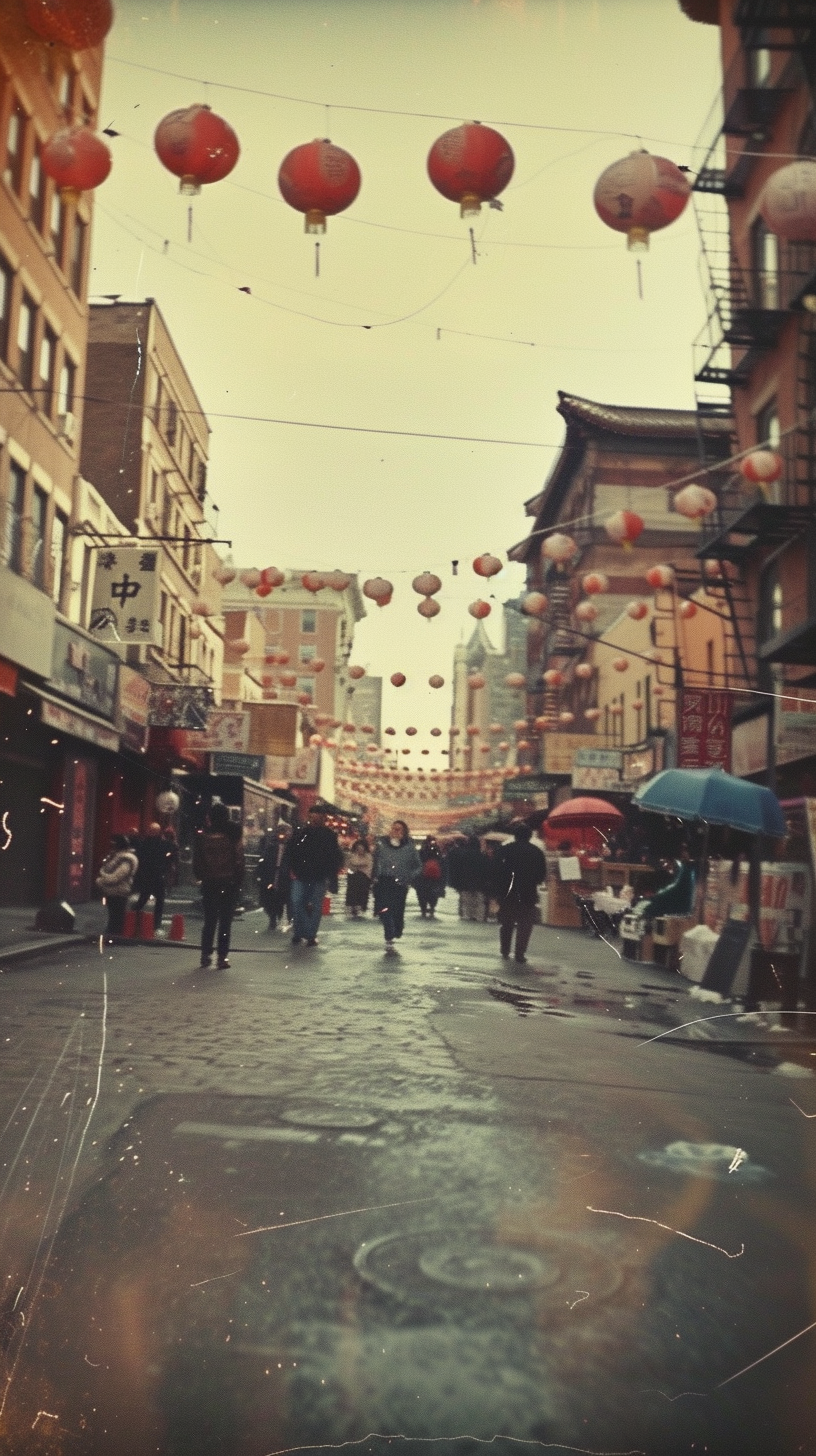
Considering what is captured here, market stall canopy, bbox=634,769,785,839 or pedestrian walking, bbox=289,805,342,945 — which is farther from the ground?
market stall canopy, bbox=634,769,785,839

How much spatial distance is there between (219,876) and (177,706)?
778 inches

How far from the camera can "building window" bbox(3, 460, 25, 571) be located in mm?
21641

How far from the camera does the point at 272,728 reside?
51.3 metres

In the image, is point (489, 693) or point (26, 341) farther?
point (489, 693)

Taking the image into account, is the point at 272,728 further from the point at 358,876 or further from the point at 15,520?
the point at 15,520

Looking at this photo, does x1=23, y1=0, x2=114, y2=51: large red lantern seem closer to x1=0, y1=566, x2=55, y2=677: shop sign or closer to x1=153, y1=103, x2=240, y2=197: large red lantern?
x1=153, y1=103, x2=240, y2=197: large red lantern

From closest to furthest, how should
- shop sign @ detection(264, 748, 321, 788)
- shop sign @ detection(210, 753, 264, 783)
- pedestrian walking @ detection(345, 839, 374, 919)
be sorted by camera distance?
pedestrian walking @ detection(345, 839, 374, 919) → shop sign @ detection(210, 753, 264, 783) → shop sign @ detection(264, 748, 321, 788)

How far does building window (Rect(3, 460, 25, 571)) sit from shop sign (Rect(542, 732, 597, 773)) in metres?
25.5

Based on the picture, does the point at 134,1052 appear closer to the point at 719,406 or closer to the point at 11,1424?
the point at 11,1424

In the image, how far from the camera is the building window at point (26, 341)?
2206 cm

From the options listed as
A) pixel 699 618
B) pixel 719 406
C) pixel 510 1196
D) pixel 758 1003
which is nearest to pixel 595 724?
pixel 699 618

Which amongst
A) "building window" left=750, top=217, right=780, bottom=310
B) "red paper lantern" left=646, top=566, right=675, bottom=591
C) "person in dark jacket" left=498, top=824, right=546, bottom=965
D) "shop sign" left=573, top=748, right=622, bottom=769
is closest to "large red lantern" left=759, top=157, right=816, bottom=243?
"person in dark jacket" left=498, top=824, right=546, bottom=965

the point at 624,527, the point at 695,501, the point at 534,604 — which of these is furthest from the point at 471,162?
the point at 534,604

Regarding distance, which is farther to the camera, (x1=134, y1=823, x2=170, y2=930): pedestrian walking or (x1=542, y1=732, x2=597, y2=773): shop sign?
(x1=542, y1=732, x2=597, y2=773): shop sign
